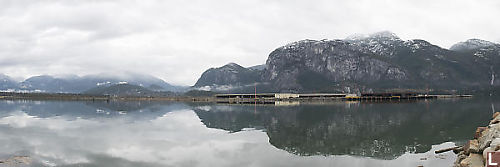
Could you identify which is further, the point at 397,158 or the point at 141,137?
the point at 141,137

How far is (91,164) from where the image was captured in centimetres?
2841

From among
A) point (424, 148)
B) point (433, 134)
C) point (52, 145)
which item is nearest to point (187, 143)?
point (52, 145)

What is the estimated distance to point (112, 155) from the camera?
1277 inches

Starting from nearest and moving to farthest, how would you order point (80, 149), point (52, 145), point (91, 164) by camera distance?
point (91, 164)
point (80, 149)
point (52, 145)

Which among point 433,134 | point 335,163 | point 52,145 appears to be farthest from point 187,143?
point 433,134

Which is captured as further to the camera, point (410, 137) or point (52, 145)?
point (410, 137)

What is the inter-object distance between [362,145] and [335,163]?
1016 centimetres

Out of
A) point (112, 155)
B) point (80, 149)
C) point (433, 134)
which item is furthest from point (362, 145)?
point (80, 149)

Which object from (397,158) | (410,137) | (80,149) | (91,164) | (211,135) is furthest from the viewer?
(211,135)

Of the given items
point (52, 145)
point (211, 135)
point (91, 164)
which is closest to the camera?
point (91, 164)

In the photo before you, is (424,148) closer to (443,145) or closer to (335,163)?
(443,145)

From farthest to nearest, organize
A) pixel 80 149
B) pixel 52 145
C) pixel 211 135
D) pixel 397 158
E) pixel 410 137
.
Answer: pixel 211 135 → pixel 410 137 → pixel 52 145 → pixel 80 149 → pixel 397 158

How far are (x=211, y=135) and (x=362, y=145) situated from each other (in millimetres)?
21628

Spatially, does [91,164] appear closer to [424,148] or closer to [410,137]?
[424,148]
